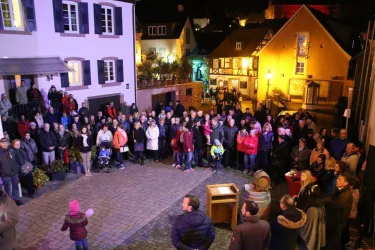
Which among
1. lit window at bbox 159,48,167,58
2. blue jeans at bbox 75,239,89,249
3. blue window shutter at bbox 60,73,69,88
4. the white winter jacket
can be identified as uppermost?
lit window at bbox 159,48,167,58

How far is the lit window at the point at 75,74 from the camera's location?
17734 millimetres

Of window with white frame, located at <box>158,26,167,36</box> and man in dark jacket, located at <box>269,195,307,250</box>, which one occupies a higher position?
window with white frame, located at <box>158,26,167,36</box>

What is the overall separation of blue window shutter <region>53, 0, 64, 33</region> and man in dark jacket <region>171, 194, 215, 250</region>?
46.3 ft

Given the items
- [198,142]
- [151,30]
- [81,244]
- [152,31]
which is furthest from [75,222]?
[151,30]

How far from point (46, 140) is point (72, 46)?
7.57 meters

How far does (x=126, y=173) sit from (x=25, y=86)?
675cm

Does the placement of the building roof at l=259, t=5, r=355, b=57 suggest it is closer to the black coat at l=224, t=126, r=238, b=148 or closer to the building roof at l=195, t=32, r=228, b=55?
the building roof at l=195, t=32, r=228, b=55

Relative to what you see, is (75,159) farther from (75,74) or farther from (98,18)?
(98,18)

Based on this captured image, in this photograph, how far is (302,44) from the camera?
28.5 m

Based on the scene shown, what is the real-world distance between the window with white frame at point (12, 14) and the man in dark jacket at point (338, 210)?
14.7m

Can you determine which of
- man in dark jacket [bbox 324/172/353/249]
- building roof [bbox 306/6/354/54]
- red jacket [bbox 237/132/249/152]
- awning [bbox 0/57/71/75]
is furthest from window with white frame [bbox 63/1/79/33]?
building roof [bbox 306/6/354/54]

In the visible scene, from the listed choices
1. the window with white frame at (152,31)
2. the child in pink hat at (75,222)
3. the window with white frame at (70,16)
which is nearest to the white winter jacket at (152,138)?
the child in pink hat at (75,222)

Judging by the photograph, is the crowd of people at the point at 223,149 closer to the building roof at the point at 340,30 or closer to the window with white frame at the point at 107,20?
the window with white frame at the point at 107,20

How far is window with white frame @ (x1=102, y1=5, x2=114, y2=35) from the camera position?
1889 centimetres
